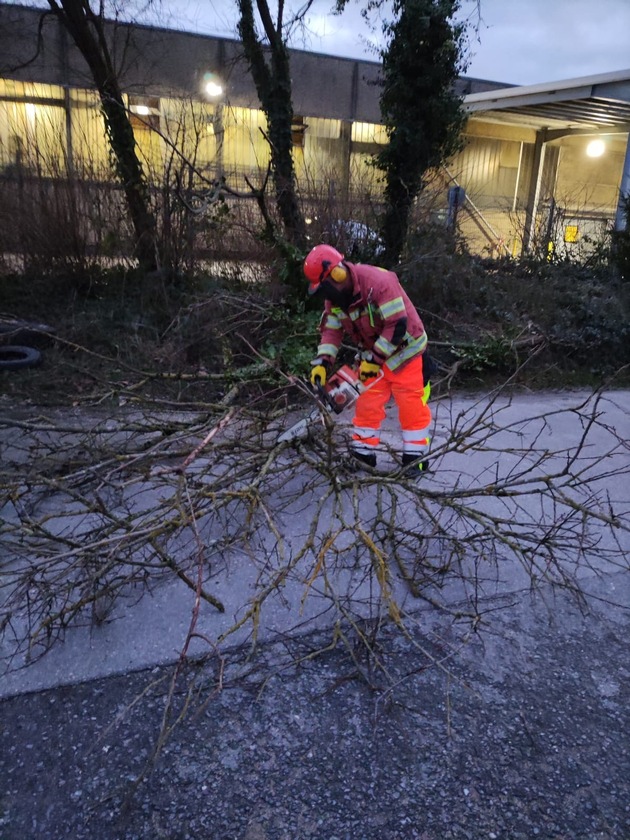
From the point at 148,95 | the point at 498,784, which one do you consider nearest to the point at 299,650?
the point at 498,784

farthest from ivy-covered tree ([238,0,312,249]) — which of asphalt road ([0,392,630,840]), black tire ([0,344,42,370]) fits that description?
asphalt road ([0,392,630,840])

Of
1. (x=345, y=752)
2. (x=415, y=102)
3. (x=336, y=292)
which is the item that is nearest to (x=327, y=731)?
(x=345, y=752)

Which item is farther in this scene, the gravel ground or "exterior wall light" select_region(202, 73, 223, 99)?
"exterior wall light" select_region(202, 73, 223, 99)

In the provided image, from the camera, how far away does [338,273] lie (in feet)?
12.3

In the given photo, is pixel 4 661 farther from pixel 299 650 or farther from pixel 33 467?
pixel 33 467

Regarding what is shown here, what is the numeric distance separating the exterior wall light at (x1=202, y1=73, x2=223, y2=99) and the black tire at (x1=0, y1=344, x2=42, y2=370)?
1245cm

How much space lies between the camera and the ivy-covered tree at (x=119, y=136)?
24.8ft

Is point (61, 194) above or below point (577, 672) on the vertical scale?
above

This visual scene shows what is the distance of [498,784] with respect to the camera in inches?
79.4

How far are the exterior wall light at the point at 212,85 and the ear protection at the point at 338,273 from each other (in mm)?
14887

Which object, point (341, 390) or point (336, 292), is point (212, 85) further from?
point (341, 390)

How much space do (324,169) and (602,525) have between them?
6.12m

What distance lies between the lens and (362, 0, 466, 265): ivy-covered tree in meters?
7.08

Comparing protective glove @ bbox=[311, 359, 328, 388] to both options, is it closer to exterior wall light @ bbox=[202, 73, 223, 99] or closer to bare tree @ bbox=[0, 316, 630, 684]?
bare tree @ bbox=[0, 316, 630, 684]
